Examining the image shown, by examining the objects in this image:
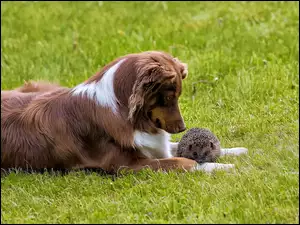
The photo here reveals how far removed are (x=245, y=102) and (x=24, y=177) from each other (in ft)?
9.82

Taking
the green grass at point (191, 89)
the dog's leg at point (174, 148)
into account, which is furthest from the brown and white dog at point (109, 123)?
the dog's leg at point (174, 148)

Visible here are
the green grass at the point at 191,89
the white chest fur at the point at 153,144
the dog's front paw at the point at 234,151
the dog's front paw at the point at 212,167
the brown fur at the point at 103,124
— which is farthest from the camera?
the dog's front paw at the point at 234,151

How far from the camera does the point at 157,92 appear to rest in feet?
23.5

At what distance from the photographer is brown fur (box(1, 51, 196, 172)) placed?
7152mm

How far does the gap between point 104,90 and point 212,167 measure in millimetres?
1273

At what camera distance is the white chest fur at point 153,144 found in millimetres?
7254

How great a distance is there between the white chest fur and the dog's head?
0.13 metres

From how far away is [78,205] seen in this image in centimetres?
634

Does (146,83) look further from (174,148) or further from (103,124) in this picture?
(174,148)

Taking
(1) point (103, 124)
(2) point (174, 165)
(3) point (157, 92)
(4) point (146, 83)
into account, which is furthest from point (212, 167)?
(1) point (103, 124)

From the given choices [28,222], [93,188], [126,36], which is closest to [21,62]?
[126,36]

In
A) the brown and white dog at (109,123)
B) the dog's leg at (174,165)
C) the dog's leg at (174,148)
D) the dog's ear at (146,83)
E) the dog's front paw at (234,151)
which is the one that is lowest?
the dog's leg at (174,148)

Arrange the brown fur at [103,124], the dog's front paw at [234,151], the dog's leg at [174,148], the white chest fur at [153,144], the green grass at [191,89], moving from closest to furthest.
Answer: the green grass at [191,89] → the brown fur at [103,124] → the white chest fur at [153,144] → the dog's front paw at [234,151] → the dog's leg at [174,148]

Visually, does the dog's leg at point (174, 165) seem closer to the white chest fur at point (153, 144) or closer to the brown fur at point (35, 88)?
the white chest fur at point (153, 144)
